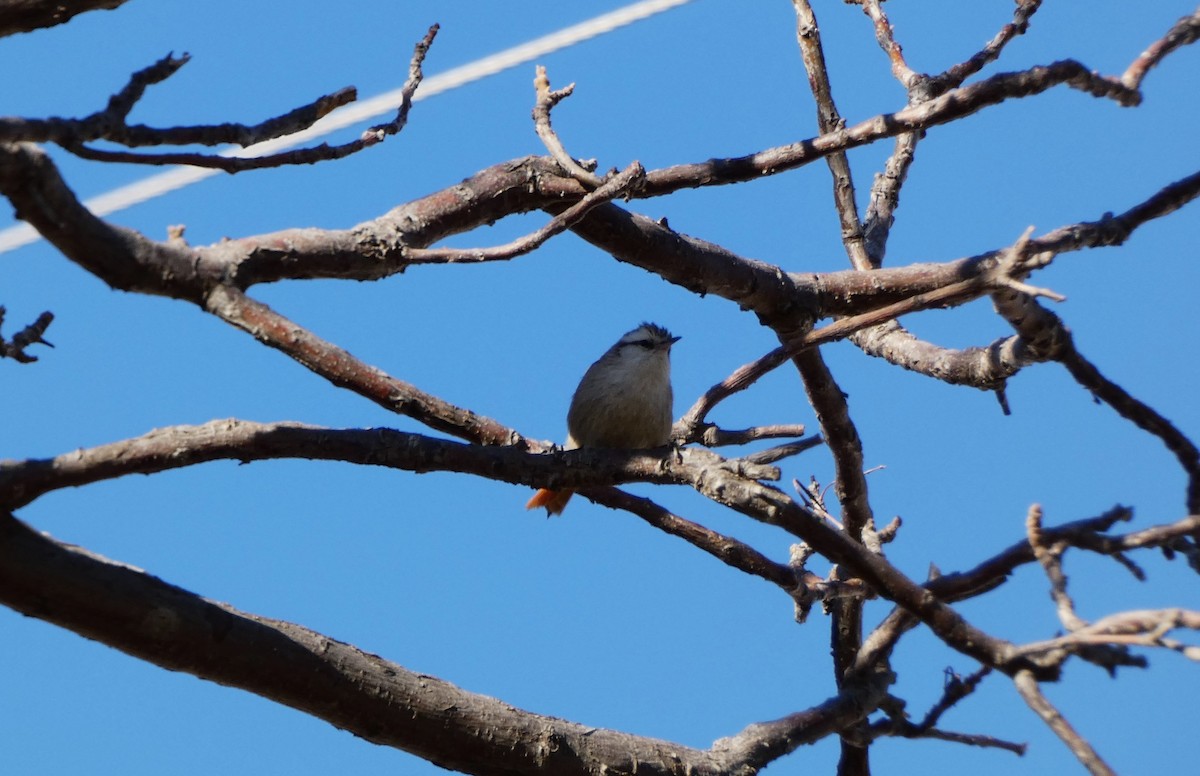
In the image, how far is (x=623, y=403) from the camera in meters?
4.25

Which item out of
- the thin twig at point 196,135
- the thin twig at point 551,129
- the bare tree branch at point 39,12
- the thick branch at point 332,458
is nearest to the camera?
the thin twig at point 196,135

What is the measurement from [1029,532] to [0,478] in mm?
1913

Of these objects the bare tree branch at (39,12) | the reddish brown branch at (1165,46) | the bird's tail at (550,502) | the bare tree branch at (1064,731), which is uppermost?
the reddish brown branch at (1165,46)

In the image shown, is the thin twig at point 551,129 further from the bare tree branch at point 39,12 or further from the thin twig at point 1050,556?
the thin twig at point 1050,556

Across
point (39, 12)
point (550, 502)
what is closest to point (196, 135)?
point (39, 12)

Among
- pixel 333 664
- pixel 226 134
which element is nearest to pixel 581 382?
pixel 333 664

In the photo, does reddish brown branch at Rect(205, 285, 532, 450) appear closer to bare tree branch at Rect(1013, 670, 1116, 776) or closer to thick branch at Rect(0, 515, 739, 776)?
thick branch at Rect(0, 515, 739, 776)

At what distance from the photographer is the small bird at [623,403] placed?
13.9 feet

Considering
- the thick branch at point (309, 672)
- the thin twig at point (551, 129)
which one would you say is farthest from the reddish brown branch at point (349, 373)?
the thin twig at point (551, 129)

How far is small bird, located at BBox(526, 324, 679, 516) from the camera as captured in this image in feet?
13.9

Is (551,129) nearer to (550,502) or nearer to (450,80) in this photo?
(550,502)

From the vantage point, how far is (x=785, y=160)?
3.11 metres

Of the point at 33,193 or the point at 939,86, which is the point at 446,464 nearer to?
the point at 33,193

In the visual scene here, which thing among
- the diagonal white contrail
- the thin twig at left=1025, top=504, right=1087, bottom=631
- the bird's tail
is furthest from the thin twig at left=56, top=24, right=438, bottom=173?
the diagonal white contrail
